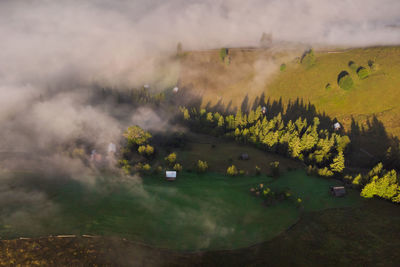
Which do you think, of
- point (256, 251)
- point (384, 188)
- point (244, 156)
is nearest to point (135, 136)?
point (244, 156)

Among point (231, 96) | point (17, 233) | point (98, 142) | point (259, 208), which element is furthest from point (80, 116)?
point (259, 208)

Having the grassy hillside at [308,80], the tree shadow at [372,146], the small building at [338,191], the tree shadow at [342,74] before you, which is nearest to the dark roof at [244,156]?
the small building at [338,191]

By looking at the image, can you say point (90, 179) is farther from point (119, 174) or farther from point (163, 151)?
point (163, 151)

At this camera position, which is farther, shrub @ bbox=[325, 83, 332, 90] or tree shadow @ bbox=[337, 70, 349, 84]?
tree shadow @ bbox=[337, 70, 349, 84]

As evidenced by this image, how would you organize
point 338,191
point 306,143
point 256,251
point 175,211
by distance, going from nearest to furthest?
point 256,251 → point 175,211 → point 338,191 → point 306,143

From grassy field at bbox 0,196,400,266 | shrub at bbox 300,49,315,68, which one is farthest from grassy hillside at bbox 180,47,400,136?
grassy field at bbox 0,196,400,266

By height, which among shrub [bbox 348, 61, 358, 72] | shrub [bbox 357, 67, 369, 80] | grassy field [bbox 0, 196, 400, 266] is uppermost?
shrub [bbox 348, 61, 358, 72]

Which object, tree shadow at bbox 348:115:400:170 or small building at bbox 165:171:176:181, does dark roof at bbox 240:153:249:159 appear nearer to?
small building at bbox 165:171:176:181

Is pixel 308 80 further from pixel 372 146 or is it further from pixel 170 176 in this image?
pixel 170 176
